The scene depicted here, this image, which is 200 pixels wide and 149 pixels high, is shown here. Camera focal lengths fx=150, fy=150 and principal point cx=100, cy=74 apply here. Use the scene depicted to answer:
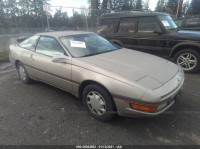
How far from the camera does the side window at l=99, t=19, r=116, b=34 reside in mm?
5910

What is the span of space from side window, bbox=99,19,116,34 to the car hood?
10.7 ft

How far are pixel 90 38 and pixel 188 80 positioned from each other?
2.91 meters

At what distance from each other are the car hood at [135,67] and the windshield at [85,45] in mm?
213

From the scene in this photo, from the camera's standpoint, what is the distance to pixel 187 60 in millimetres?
4551

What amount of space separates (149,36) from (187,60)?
140 cm

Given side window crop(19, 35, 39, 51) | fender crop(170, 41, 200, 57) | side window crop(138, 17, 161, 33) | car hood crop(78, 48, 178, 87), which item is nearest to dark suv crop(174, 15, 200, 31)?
side window crop(138, 17, 161, 33)

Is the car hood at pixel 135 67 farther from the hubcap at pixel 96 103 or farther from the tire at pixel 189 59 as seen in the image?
the tire at pixel 189 59

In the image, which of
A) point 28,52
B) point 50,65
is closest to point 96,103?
point 50,65

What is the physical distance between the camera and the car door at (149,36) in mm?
4875

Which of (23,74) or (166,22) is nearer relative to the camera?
(23,74)

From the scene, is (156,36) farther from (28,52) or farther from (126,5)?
(126,5)

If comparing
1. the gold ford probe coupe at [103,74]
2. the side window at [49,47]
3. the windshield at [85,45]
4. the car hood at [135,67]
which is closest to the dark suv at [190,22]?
the windshield at [85,45]

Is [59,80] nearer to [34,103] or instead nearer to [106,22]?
[34,103]

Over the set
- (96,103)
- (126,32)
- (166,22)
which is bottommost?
(96,103)
